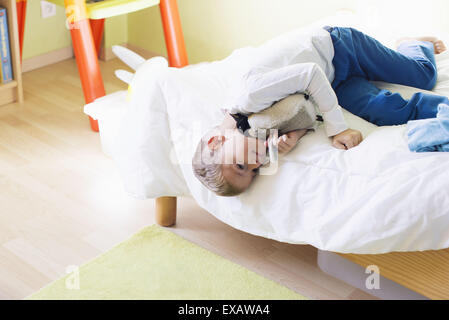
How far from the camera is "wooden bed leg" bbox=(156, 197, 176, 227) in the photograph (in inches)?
70.3

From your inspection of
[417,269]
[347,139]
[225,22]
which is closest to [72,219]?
[347,139]

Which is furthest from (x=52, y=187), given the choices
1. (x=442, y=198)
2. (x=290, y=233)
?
(x=442, y=198)

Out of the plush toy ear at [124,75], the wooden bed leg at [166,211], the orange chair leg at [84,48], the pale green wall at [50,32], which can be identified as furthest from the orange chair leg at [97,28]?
the wooden bed leg at [166,211]

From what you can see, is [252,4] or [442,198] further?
[252,4]

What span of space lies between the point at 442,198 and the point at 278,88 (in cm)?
49

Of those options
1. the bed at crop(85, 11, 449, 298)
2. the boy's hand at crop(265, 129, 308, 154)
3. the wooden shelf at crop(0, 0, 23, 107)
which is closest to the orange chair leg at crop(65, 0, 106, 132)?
the wooden shelf at crop(0, 0, 23, 107)

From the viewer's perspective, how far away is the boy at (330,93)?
151 centimetres

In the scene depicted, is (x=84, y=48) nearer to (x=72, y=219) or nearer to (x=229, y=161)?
(x=72, y=219)

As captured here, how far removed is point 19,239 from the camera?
1.74 meters

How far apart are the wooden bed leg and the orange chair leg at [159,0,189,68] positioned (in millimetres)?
1009

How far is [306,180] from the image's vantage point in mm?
1478

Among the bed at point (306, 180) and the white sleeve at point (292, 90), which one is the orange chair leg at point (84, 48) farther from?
the white sleeve at point (292, 90)
